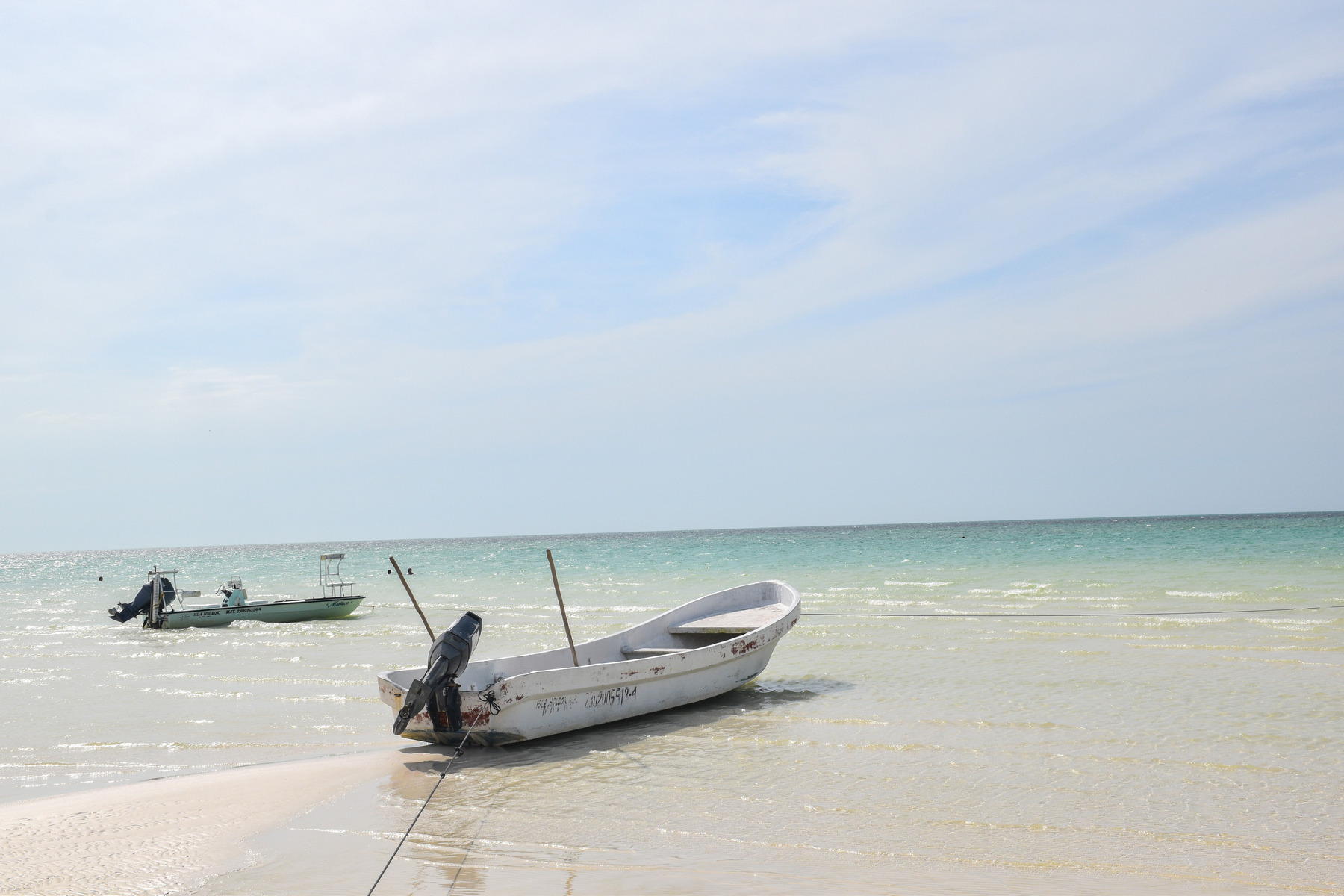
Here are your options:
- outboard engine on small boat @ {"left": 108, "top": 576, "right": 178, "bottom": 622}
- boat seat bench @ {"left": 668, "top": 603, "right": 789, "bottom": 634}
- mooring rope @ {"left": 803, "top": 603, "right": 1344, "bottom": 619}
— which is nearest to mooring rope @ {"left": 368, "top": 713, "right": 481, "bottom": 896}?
boat seat bench @ {"left": 668, "top": 603, "right": 789, "bottom": 634}

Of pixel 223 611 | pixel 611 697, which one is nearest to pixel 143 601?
pixel 223 611

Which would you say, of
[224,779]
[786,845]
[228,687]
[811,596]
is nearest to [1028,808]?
[786,845]

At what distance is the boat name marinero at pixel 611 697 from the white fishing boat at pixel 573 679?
1cm

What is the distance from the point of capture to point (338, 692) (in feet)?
41.6

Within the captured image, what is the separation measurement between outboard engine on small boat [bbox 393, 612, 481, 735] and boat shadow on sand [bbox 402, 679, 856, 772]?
1.32 ft

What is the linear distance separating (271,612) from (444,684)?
63.5 feet

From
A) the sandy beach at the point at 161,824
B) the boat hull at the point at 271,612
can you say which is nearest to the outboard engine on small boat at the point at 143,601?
the boat hull at the point at 271,612

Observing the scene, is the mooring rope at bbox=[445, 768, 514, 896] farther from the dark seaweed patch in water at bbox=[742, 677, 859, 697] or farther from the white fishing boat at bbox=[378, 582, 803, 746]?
the dark seaweed patch in water at bbox=[742, 677, 859, 697]

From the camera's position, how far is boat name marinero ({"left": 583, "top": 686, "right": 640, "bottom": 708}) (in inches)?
360

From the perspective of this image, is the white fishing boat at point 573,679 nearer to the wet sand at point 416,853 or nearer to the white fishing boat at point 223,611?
the wet sand at point 416,853

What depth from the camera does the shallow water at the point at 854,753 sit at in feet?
18.7

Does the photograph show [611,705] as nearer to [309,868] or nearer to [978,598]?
[309,868]

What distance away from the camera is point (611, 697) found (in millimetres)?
9383

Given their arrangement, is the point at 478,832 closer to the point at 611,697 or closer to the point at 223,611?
the point at 611,697
